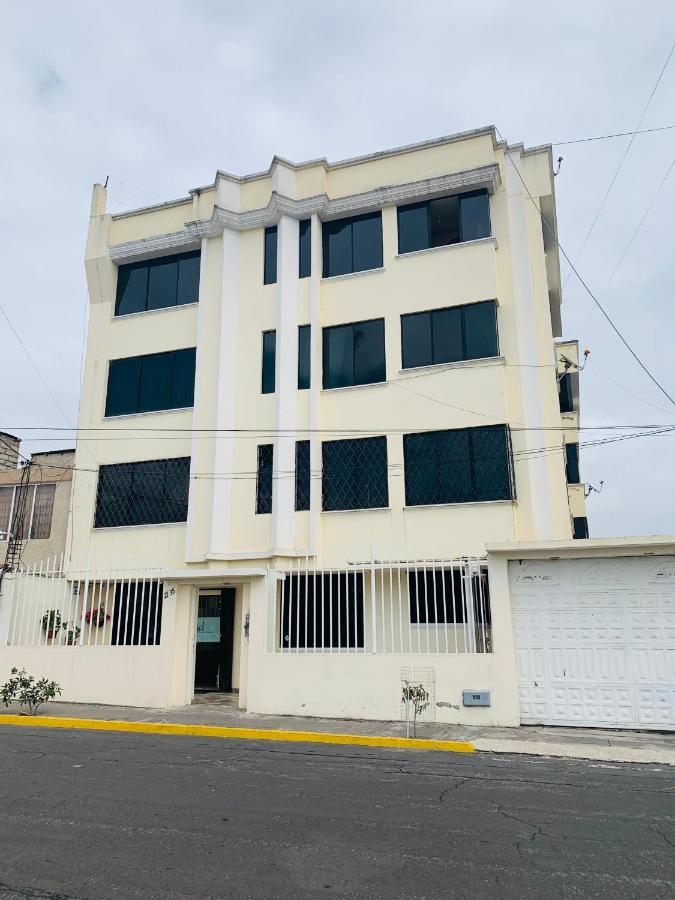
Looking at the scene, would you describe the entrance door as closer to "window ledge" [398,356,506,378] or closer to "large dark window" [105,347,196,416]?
"large dark window" [105,347,196,416]

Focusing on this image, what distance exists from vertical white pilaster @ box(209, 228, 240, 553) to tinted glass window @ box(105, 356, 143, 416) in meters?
2.99

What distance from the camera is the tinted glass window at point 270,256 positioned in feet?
60.5

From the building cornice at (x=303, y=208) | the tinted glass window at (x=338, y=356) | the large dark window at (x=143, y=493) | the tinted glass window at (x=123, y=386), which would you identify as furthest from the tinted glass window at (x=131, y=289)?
the tinted glass window at (x=338, y=356)

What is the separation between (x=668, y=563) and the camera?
420 inches

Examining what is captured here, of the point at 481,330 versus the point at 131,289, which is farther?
the point at 131,289

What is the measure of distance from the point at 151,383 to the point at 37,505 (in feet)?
15.9

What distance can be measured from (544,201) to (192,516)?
39.7 feet

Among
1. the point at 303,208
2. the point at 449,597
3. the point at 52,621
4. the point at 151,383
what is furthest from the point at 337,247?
the point at 52,621

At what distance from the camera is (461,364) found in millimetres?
16156

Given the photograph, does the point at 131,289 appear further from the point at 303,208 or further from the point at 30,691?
the point at 30,691

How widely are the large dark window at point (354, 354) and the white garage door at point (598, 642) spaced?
7542mm

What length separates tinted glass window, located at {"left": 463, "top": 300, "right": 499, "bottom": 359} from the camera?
53.1 ft

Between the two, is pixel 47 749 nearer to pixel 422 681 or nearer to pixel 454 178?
pixel 422 681

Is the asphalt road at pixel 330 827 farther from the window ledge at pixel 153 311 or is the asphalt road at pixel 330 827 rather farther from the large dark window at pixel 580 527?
the large dark window at pixel 580 527
